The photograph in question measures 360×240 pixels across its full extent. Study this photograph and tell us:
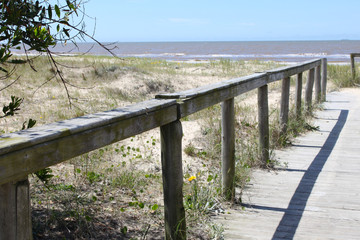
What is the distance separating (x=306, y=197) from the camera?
14.2ft

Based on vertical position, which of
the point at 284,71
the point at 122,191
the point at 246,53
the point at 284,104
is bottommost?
the point at 122,191

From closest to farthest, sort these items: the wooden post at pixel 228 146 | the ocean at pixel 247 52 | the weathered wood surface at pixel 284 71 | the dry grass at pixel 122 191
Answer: the dry grass at pixel 122 191 → the wooden post at pixel 228 146 → the weathered wood surface at pixel 284 71 → the ocean at pixel 247 52

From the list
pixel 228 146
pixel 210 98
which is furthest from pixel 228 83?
pixel 228 146

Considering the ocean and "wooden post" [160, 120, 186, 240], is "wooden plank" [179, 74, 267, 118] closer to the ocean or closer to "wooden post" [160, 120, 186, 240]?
"wooden post" [160, 120, 186, 240]

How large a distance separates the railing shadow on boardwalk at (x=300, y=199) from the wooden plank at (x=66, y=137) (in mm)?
1597

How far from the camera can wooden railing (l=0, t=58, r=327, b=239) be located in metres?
1.63

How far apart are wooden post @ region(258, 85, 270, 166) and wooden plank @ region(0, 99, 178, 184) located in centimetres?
282

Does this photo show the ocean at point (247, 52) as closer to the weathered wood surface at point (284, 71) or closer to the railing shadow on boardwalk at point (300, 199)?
the weathered wood surface at point (284, 71)

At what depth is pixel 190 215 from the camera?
359cm

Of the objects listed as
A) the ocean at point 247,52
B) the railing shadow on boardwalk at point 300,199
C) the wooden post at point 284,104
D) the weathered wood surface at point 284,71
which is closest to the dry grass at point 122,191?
the railing shadow on boardwalk at point 300,199

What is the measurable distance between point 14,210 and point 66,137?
1.30 feet

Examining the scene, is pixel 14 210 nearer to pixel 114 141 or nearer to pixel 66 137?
pixel 66 137

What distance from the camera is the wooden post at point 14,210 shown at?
5.27 feet

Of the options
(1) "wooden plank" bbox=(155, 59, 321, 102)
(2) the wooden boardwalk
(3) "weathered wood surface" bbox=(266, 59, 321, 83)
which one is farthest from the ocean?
(2) the wooden boardwalk
